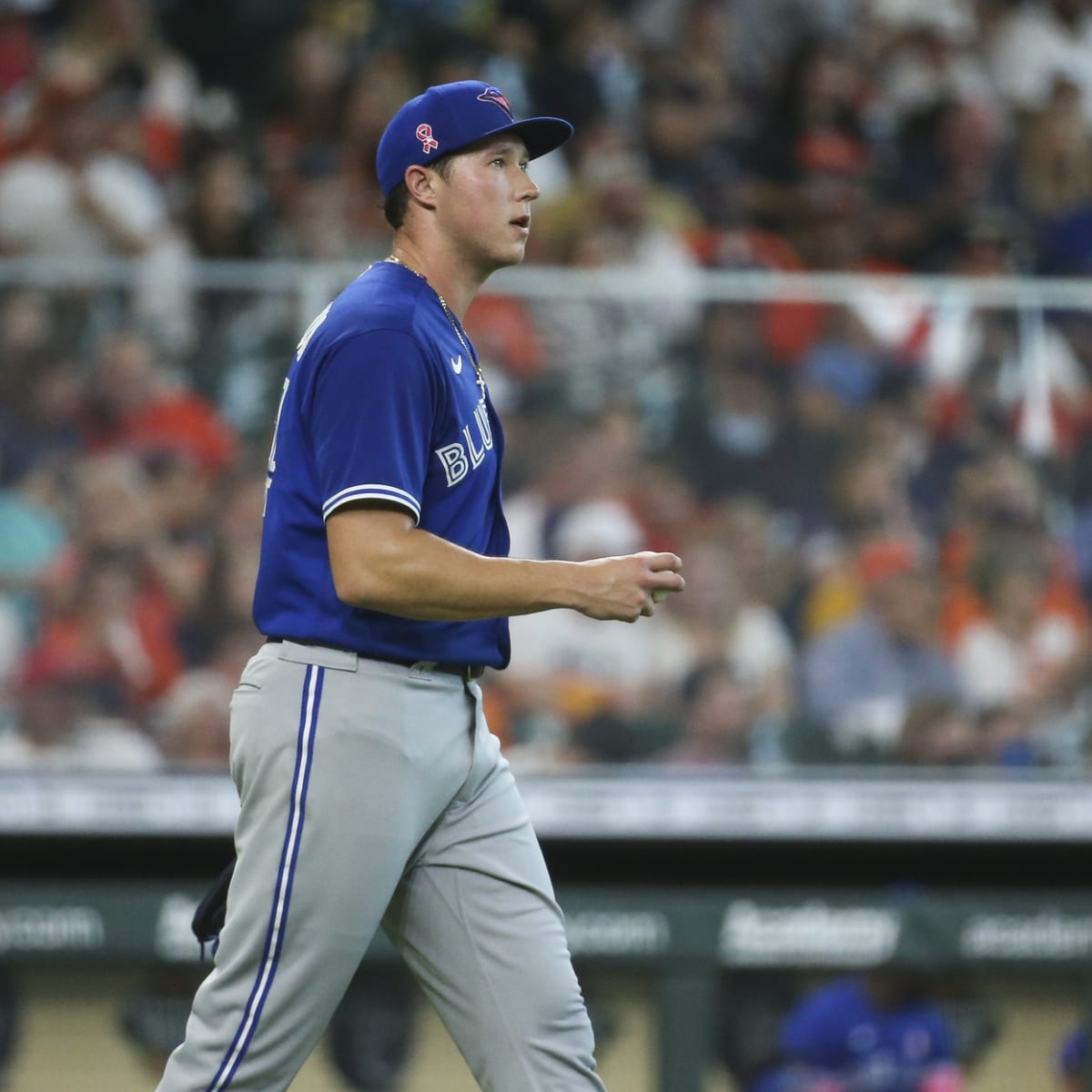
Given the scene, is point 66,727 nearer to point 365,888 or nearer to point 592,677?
point 592,677

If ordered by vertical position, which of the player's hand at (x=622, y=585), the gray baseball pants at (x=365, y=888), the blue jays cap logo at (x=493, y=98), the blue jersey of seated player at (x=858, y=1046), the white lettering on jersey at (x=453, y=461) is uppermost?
the blue jays cap logo at (x=493, y=98)

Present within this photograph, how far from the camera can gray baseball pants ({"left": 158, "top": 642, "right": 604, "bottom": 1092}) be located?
274 cm

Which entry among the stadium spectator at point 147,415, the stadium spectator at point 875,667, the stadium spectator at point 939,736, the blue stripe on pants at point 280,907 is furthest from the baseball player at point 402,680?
the stadium spectator at point 939,736

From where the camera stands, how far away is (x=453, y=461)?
9.45 feet

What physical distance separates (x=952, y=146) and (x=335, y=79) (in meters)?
2.74

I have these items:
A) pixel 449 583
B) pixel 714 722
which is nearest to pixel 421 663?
pixel 449 583

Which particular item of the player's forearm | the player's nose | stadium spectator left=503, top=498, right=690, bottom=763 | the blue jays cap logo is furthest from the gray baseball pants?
stadium spectator left=503, top=498, right=690, bottom=763

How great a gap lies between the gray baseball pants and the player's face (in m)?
0.72

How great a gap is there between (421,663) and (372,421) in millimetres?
433

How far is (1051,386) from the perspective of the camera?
5.79 m

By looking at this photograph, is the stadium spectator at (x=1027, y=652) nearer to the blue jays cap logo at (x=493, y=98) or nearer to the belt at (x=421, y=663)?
the belt at (x=421, y=663)

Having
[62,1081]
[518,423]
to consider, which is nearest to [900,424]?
[518,423]

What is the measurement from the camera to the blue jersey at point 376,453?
2697 mm

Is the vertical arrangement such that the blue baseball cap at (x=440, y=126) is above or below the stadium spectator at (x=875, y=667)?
above
